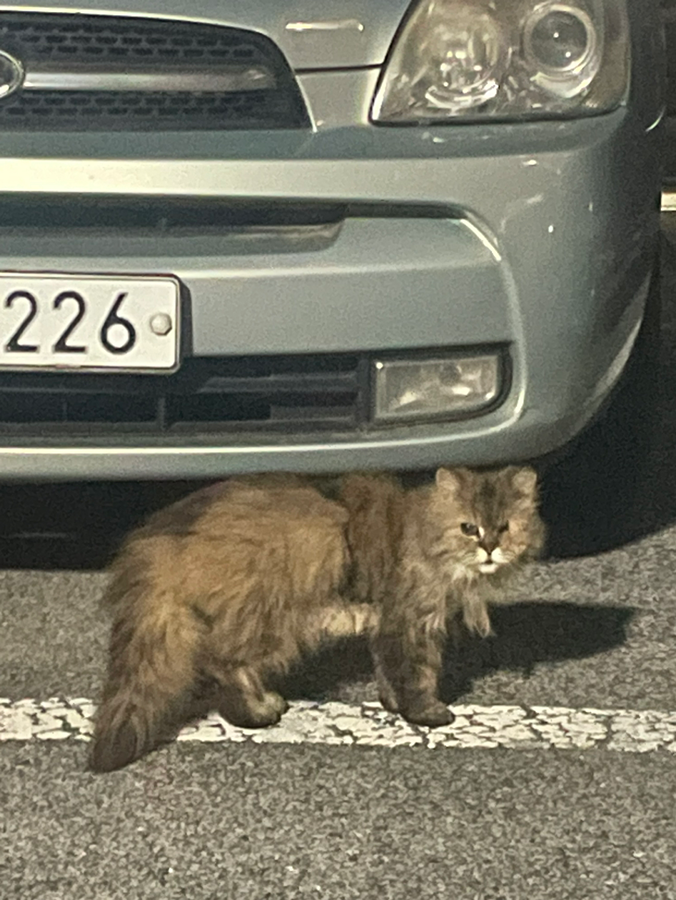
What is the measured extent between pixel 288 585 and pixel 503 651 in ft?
1.76

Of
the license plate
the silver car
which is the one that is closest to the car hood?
the silver car

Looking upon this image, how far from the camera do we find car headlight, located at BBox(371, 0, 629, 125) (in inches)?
116

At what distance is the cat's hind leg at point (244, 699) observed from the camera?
9.54ft

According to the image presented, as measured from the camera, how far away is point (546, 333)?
3002 millimetres

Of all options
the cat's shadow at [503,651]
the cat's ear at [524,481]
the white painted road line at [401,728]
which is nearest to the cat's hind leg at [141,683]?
the white painted road line at [401,728]

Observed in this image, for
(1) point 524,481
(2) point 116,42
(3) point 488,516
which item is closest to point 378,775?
(3) point 488,516

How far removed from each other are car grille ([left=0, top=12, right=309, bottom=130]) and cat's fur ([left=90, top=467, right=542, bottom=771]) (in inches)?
24.8

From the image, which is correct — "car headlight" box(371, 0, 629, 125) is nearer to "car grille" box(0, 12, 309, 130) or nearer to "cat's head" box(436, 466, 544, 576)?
"car grille" box(0, 12, 309, 130)

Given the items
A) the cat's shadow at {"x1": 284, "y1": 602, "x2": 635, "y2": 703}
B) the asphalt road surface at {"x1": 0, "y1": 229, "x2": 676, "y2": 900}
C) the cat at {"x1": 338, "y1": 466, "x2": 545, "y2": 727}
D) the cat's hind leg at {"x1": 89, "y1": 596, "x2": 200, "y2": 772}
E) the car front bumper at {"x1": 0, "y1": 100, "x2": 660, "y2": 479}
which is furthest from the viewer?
the cat's shadow at {"x1": 284, "y1": 602, "x2": 635, "y2": 703}

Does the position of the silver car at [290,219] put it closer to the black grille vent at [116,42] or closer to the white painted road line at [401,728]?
the black grille vent at [116,42]

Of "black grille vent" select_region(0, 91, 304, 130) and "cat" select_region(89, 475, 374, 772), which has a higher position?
"black grille vent" select_region(0, 91, 304, 130)

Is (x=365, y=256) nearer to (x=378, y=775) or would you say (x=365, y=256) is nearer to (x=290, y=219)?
(x=290, y=219)

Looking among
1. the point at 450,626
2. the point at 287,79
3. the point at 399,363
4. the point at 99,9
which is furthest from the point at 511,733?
the point at 99,9

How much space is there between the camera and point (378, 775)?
2.76 meters
